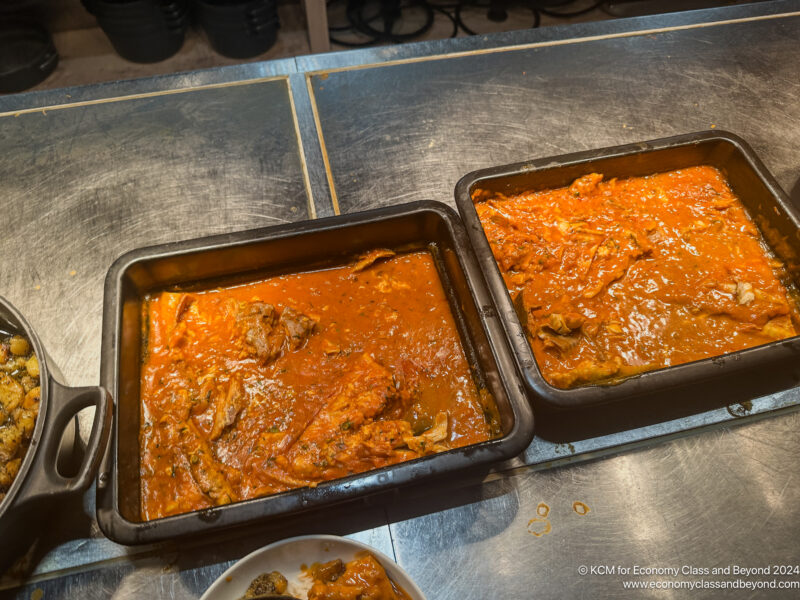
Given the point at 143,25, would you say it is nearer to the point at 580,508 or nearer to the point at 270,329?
the point at 270,329

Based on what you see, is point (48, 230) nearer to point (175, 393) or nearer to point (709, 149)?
point (175, 393)

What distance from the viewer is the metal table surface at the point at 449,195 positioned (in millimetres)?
1478

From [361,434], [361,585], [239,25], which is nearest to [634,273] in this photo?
[361,434]

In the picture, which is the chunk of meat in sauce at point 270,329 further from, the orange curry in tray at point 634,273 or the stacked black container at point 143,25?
the stacked black container at point 143,25

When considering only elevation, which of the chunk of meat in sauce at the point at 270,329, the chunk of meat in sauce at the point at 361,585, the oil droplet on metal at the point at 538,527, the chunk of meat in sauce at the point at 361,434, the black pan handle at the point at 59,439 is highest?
the black pan handle at the point at 59,439

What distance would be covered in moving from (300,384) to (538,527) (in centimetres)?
84

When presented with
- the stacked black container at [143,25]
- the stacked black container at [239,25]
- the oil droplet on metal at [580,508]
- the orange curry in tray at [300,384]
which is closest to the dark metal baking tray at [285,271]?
the orange curry in tray at [300,384]

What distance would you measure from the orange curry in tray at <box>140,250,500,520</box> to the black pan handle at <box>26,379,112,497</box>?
227mm

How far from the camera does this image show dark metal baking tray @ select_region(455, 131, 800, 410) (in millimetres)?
1498

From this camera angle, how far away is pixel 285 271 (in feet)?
6.18

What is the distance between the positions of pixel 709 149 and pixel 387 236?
1.40m

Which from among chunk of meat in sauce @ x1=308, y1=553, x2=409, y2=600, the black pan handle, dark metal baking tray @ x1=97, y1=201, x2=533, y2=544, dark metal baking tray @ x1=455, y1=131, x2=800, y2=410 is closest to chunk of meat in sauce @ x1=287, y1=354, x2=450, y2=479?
dark metal baking tray @ x1=97, y1=201, x2=533, y2=544

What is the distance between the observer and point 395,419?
62.7 inches

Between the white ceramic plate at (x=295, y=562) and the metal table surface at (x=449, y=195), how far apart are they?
168 millimetres
